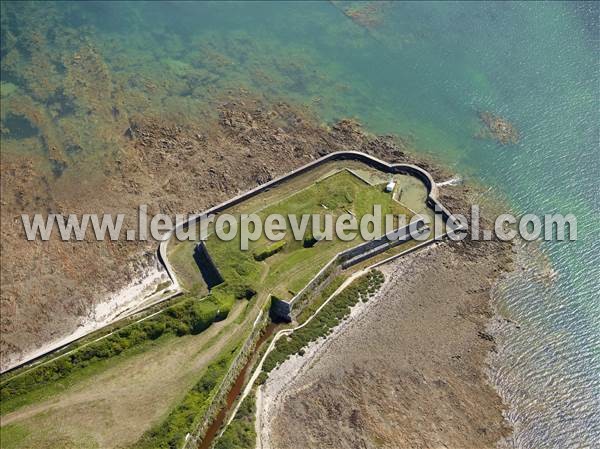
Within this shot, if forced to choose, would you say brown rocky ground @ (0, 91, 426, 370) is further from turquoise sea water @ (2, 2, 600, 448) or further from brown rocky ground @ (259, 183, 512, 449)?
brown rocky ground @ (259, 183, 512, 449)

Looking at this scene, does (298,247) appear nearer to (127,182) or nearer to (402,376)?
(402,376)

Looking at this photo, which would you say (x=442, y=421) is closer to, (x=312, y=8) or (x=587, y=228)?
(x=587, y=228)

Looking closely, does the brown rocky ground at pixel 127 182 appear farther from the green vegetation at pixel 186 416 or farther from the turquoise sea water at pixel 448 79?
the green vegetation at pixel 186 416

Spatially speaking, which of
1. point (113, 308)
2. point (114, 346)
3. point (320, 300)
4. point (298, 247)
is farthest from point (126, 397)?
point (298, 247)

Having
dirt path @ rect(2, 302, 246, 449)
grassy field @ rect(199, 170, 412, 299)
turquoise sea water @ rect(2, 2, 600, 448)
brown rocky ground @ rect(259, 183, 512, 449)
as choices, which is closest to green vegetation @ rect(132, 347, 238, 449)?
dirt path @ rect(2, 302, 246, 449)

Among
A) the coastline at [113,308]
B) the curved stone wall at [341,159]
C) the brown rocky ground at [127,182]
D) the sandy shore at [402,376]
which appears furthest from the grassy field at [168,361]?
the brown rocky ground at [127,182]

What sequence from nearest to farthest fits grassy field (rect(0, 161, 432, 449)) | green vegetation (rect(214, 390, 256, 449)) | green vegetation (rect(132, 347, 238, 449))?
green vegetation (rect(132, 347, 238, 449)) < green vegetation (rect(214, 390, 256, 449)) < grassy field (rect(0, 161, 432, 449))

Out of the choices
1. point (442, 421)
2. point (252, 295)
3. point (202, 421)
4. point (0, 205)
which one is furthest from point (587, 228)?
point (0, 205)
